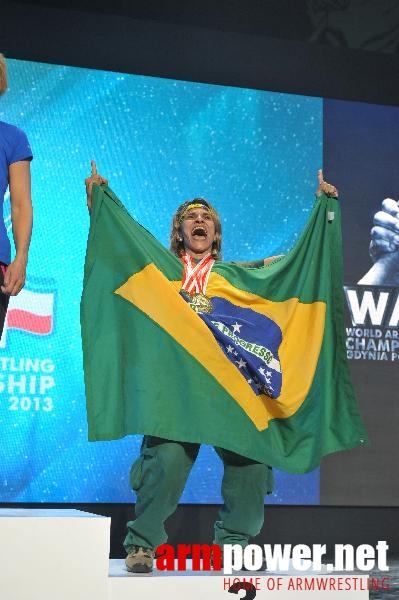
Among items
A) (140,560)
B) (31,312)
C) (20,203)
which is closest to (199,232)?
(20,203)

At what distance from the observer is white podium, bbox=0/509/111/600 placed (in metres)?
2.39

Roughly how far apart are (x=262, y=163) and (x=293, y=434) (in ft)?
5.96

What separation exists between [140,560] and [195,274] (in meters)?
0.91

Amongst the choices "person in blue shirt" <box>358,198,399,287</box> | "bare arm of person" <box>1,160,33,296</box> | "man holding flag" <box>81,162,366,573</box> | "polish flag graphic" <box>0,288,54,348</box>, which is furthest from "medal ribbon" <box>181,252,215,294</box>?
"person in blue shirt" <box>358,198,399,287</box>

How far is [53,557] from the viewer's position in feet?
7.96

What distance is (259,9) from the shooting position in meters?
4.61

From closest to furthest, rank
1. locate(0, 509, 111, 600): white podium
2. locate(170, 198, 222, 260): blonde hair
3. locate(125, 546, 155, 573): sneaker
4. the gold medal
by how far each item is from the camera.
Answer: locate(0, 509, 111, 600): white podium → locate(125, 546, 155, 573): sneaker → the gold medal → locate(170, 198, 222, 260): blonde hair

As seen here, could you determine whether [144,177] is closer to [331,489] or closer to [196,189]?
[196,189]

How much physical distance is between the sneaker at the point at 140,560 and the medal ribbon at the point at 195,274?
82 centimetres

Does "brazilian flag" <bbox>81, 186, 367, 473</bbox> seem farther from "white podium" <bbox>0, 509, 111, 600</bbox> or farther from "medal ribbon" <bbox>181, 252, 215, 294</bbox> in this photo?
"white podium" <bbox>0, 509, 111, 600</bbox>

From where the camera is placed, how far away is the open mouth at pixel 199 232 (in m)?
3.09

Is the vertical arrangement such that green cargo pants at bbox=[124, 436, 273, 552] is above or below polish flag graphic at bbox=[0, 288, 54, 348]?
below

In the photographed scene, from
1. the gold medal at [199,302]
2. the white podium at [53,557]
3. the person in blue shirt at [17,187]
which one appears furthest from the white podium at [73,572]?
the gold medal at [199,302]

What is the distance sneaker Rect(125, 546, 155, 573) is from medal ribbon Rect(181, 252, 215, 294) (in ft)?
2.68
